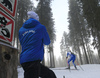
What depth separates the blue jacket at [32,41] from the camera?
1.50 metres

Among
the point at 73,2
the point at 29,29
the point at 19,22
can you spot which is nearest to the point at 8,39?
the point at 29,29

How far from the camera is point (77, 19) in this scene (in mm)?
20391

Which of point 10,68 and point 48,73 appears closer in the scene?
point 10,68

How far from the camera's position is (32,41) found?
5.17 ft

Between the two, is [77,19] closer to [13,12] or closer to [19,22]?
[19,22]

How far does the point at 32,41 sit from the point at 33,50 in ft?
0.56

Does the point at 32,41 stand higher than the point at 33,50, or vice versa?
the point at 32,41

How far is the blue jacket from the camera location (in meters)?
1.50

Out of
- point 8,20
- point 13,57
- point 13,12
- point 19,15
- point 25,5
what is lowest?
point 13,57

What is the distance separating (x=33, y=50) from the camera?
1.52m

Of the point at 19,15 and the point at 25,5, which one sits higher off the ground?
the point at 25,5

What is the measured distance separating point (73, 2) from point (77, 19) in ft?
19.4

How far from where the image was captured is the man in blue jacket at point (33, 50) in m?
1.43

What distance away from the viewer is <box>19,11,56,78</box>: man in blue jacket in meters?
1.43
